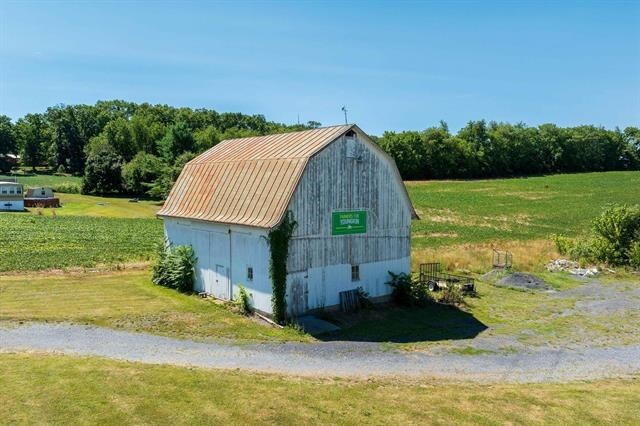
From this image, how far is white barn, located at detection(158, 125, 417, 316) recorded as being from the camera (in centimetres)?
1939

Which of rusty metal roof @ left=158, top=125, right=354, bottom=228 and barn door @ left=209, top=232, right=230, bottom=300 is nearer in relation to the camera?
rusty metal roof @ left=158, top=125, right=354, bottom=228

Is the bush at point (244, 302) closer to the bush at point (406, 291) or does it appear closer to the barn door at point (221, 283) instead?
the barn door at point (221, 283)

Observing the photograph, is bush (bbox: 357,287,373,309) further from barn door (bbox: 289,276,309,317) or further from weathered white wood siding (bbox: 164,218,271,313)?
weathered white wood siding (bbox: 164,218,271,313)

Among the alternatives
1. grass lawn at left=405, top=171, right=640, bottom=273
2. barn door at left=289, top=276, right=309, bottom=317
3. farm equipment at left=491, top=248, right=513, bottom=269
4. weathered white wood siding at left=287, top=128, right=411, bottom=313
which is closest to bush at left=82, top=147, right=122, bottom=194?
grass lawn at left=405, top=171, right=640, bottom=273

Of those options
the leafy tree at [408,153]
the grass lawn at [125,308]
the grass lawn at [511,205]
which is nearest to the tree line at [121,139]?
the leafy tree at [408,153]

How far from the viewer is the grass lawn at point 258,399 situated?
10102 millimetres

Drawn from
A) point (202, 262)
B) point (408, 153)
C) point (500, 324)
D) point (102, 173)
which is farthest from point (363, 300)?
point (408, 153)

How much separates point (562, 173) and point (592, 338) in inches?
4468

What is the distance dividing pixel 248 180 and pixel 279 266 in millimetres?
4424

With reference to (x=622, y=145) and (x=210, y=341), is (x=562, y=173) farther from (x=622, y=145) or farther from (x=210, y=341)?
(x=210, y=341)

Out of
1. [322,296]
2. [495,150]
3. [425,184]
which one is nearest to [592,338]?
[322,296]

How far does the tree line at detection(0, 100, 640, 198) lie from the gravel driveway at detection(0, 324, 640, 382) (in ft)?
236

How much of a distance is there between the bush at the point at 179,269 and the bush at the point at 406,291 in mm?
9109

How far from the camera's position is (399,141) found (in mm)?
108562
